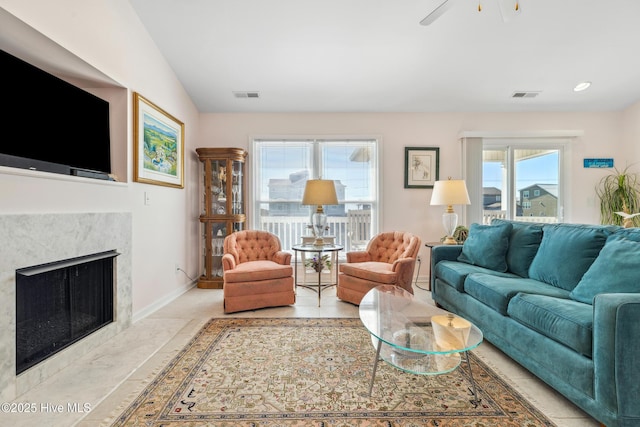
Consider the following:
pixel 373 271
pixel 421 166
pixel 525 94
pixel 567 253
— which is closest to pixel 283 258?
pixel 373 271

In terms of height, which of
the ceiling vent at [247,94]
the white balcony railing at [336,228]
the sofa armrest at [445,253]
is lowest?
the sofa armrest at [445,253]

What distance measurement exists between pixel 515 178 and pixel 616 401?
146 inches

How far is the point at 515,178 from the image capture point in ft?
14.5

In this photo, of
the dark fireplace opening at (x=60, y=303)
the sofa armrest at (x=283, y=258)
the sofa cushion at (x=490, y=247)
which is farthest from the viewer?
the sofa armrest at (x=283, y=258)

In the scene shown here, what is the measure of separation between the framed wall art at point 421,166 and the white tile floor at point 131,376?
2.19 m

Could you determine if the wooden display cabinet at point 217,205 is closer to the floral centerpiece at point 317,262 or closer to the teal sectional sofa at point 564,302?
the floral centerpiece at point 317,262

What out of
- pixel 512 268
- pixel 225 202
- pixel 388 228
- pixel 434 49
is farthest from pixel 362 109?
pixel 512 268

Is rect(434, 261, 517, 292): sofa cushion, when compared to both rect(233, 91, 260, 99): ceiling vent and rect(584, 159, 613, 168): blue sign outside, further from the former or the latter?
rect(233, 91, 260, 99): ceiling vent

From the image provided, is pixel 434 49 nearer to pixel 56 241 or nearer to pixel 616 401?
pixel 616 401

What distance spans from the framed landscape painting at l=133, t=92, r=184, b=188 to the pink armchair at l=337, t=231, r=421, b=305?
219 cm

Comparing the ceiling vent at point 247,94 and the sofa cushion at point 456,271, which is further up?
the ceiling vent at point 247,94

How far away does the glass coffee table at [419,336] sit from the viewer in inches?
58.7

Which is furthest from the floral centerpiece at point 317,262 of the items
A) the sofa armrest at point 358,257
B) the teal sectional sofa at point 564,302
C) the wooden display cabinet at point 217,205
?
the teal sectional sofa at point 564,302

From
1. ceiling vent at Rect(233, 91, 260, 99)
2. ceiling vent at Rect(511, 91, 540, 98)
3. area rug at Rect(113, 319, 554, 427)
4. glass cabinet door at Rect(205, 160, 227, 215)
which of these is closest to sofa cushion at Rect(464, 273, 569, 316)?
area rug at Rect(113, 319, 554, 427)
